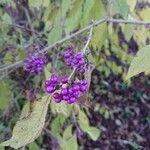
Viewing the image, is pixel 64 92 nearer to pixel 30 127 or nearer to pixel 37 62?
pixel 30 127

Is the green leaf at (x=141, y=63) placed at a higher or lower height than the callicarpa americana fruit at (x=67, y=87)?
higher

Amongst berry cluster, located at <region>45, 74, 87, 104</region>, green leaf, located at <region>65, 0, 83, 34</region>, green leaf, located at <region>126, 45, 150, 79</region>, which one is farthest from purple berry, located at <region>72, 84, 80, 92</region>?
green leaf, located at <region>65, 0, 83, 34</region>

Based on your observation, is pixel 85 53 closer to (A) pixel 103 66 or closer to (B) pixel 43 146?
(A) pixel 103 66

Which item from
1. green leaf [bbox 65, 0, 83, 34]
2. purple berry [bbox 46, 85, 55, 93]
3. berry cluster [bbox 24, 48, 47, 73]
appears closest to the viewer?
purple berry [bbox 46, 85, 55, 93]

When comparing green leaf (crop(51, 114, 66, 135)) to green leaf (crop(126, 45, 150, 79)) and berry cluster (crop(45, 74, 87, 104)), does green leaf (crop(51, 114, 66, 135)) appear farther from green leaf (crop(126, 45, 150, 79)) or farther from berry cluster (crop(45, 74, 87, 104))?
green leaf (crop(126, 45, 150, 79))

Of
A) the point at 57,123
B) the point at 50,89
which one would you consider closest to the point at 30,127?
the point at 50,89

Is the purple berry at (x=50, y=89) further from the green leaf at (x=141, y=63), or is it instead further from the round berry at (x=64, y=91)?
the green leaf at (x=141, y=63)

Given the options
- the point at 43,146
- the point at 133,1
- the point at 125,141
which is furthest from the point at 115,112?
the point at 133,1

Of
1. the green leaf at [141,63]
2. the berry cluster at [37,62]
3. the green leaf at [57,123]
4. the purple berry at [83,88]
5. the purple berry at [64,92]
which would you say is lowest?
the green leaf at [57,123]

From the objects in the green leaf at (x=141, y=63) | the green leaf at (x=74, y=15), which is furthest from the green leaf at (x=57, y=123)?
the green leaf at (x=141, y=63)
